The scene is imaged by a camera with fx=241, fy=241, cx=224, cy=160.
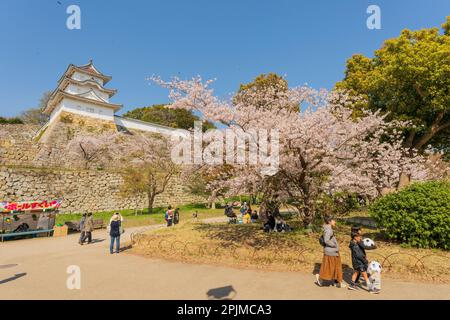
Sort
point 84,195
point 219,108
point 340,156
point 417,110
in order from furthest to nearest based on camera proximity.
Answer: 1. point 84,195
2. point 417,110
3. point 340,156
4. point 219,108

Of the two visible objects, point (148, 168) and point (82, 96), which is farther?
point (82, 96)

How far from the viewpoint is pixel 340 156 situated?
934 cm

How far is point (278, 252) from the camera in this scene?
27.2ft

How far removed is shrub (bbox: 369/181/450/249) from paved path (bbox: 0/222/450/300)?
9.21ft

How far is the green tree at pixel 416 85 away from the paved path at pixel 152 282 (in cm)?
1116

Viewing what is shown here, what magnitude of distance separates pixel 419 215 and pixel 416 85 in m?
8.59

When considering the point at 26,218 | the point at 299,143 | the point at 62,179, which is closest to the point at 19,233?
the point at 26,218

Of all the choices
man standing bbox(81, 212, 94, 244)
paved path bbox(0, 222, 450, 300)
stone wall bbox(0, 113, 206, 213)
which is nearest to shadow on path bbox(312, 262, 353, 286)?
paved path bbox(0, 222, 450, 300)

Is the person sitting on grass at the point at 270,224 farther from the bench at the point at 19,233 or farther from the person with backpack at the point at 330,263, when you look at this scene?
the bench at the point at 19,233

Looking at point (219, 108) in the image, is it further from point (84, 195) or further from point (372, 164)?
point (84, 195)

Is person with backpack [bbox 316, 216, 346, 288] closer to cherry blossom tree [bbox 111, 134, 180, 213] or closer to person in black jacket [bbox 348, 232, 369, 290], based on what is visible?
person in black jacket [bbox 348, 232, 369, 290]

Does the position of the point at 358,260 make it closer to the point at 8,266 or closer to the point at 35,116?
the point at 8,266
